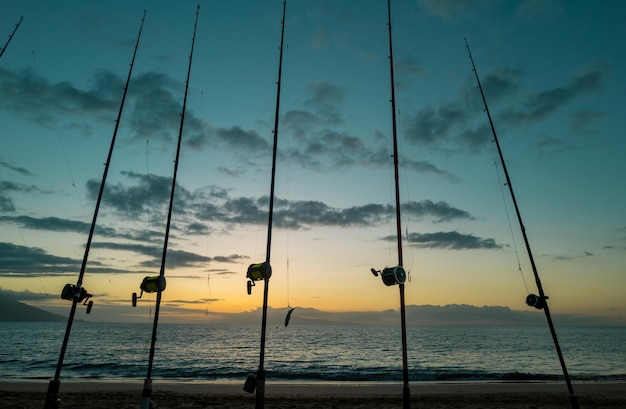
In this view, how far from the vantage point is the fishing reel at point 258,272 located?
438 inches

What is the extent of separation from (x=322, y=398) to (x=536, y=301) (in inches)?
477

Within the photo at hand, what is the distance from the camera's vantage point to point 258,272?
Result: 11250mm

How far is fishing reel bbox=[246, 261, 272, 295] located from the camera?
1112 centimetres

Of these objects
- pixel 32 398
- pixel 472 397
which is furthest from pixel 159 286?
pixel 472 397

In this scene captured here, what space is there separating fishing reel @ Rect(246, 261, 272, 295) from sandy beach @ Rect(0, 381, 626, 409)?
8.53m

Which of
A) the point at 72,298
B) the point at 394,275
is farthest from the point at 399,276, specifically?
the point at 72,298

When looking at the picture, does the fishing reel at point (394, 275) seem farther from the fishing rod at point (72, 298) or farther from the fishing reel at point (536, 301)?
the fishing rod at point (72, 298)

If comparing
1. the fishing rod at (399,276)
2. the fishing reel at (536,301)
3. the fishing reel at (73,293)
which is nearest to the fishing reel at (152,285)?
the fishing reel at (73,293)

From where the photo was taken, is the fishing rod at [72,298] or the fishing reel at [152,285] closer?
the fishing rod at [72,298]

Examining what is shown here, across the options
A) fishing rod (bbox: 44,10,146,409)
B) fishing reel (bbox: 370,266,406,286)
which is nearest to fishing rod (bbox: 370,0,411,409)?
fishing reel (bbox: 370,266,406,286)

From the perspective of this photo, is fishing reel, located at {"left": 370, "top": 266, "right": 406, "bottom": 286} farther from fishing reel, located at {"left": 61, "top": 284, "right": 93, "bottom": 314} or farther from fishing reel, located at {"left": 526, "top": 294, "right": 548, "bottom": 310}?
fishing reel, located at {"left": 61, "top": 284, "right": 93, "bottom": 314}

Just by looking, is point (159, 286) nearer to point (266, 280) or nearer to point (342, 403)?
point (266, 280)

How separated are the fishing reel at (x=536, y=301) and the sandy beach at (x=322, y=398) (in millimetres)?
7750

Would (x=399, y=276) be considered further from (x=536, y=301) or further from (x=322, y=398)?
(x=322, y=398)
